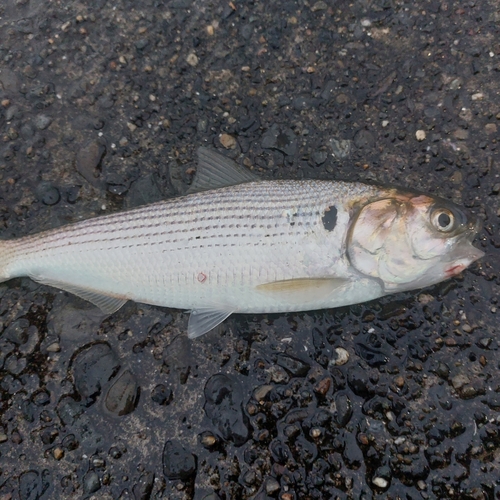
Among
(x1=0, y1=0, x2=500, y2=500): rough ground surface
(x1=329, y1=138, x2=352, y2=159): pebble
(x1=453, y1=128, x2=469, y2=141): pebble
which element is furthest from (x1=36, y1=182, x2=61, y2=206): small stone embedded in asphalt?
(x1=453, y1=128, x2=469, y2=141): pebble

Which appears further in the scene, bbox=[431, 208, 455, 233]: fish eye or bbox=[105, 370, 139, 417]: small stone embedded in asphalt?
bbox=[105, 370, 139, 417]: small stone embedded in asphalt

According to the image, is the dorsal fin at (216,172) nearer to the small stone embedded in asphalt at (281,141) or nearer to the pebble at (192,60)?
the small stone embedded in asphalt at (281,141)

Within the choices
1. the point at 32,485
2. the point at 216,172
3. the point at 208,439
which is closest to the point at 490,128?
the point at 216,172

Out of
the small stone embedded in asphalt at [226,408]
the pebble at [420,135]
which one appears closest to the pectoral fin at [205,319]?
the small stone embedded in asphalt at [226,408]

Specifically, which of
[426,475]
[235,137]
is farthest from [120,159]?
[426,475]

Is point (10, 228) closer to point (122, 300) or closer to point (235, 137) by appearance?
point (122, 300)

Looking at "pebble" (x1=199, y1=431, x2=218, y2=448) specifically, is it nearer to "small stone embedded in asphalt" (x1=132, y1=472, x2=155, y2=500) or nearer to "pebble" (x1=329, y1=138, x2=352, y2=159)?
"small stone embedded in asphalt" (x1=132, y1=472, x2=155, y2=500)

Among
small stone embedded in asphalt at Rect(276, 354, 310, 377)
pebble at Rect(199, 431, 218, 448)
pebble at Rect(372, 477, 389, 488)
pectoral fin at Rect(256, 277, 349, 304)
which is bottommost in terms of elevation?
pebble at Rect(372, 477, 389, 488)
